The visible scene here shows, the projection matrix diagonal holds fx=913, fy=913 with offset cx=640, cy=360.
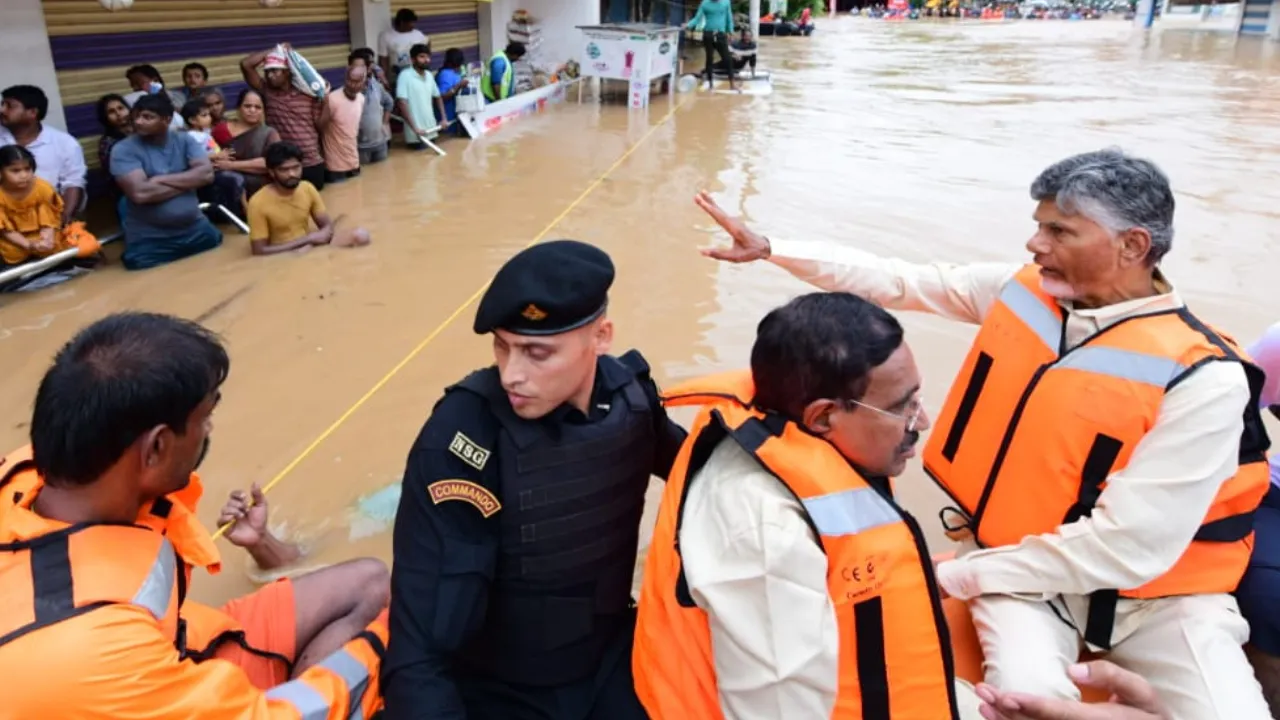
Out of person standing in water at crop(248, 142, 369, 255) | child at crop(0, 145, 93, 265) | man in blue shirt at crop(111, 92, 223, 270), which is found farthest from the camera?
person standing in water at crop(248, 142, 369, 255)

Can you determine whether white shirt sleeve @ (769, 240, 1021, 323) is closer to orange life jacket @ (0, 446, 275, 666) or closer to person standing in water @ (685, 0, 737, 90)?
orange life jacket @ (0, 446, 275, 666)

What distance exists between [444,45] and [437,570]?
13053mm

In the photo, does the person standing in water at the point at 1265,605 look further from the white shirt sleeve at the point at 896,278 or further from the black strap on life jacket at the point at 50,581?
the black strap on life jacket at the point at 50,581

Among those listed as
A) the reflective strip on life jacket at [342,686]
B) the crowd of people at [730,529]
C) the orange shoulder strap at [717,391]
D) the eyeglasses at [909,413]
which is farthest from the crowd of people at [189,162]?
the eyeglasses at [909,413]

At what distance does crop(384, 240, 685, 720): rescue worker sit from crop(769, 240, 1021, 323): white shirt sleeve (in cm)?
106

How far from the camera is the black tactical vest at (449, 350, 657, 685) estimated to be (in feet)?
5.96

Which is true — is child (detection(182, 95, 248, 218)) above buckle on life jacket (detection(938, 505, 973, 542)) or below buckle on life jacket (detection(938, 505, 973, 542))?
above

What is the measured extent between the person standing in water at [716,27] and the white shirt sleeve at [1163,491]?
47.5ft

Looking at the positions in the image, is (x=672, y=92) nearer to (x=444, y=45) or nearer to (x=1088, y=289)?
(x=444, y=45)

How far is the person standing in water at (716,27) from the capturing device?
15.5 meters

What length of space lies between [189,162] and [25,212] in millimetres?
1043

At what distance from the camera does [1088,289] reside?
2352mm

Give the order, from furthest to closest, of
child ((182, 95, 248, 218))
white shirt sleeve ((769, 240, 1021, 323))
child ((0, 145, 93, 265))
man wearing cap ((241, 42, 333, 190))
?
1. man wearing cap ((241, 42, 333, 190))
2. child ((182, 95, 248, 218))
3. child ((0, 145, 93, 265))
4. white shirt sleeve ((769, 240, 1021, 323))

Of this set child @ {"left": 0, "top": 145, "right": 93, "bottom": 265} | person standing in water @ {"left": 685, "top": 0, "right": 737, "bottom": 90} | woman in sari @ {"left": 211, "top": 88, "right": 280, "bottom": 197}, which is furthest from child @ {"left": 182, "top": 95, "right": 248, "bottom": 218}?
person standing in water @ {"left": 685, "top": 0, "right": 737, "bottom": 90}
